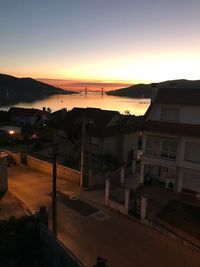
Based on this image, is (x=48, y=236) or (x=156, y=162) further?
(x=156, y=162)

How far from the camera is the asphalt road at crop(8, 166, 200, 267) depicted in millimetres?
15352

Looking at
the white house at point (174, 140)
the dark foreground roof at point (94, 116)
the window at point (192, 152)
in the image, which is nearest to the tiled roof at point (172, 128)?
the white house at point (174, 140)

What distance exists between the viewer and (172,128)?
77.8ft

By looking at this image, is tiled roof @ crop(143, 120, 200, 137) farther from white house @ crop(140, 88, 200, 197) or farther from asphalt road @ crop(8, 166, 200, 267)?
asphalt road @ crop(8, 166, 200, 267)

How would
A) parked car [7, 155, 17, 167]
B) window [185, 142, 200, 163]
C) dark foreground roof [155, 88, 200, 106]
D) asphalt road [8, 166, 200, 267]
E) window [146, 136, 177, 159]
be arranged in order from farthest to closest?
parked car [7, 155, 17, 167] < window [146, 136, 177, 159] < dark foreground roof [155, 88, 200, 106] < window [185, 142, 200, 163] < asphalt road [8, 166, 200, 267]

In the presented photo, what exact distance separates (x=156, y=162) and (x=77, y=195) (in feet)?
26.9

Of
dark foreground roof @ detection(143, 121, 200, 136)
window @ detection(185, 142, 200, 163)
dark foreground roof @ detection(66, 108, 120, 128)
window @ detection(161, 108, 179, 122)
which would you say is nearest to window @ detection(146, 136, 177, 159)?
dark foreground roof @ detection(143, 121, 200, 136)

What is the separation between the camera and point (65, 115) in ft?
136

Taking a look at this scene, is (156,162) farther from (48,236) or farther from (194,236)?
(48,236)

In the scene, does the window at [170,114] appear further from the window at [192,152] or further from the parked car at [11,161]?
the parked car at [11,161]

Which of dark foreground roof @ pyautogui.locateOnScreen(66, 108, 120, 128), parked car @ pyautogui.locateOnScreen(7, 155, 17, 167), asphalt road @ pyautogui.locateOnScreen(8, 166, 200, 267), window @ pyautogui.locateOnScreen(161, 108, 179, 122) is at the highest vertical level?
window @ pyautogui.locateOnScreen(161, 108, 179, 122)

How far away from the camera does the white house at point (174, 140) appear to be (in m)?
22.8

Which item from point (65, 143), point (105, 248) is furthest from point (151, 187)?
point (65, 143)

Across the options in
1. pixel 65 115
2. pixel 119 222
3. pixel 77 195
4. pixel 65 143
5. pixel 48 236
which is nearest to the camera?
pixel 48 236
